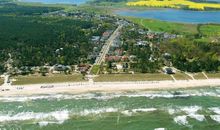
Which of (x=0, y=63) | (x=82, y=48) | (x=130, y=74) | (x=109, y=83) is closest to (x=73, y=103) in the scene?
(x=109, y=83)

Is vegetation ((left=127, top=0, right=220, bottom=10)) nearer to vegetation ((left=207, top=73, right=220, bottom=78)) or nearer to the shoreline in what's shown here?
vegetation ((left=207, top=73, right=220, bottom=78))

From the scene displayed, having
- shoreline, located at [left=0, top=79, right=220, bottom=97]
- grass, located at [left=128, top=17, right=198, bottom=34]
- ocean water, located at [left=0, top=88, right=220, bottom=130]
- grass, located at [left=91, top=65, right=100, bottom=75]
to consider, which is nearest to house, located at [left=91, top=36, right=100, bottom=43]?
grass, located at [left=128, top=17, right=198, bottom=34]

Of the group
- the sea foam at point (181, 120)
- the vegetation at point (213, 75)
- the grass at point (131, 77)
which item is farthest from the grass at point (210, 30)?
the sea foam at point (181, 120)

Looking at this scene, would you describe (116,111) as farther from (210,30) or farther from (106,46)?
(210,30)

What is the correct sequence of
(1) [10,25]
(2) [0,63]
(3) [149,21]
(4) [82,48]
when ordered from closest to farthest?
(2) [0,63], (4) [82,48], (1) [10,25], (3) [149,21]

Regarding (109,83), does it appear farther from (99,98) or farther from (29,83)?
(29,83)

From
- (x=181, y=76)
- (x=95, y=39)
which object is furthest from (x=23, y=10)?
(x=181, y=76)

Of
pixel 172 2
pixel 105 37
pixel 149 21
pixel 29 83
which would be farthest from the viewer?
pixel 172 2
